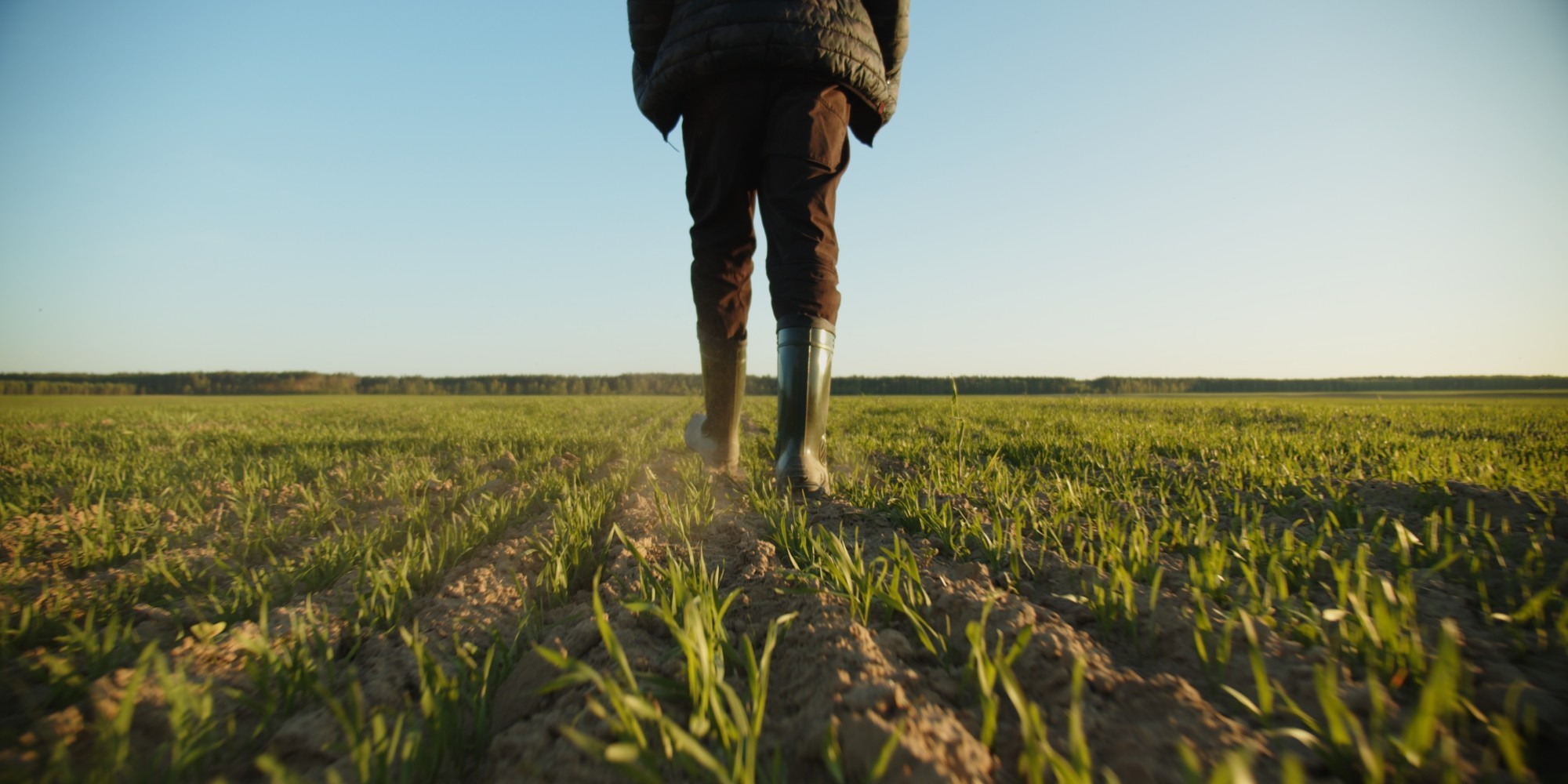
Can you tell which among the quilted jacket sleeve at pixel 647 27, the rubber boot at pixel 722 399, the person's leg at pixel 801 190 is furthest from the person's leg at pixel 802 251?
the quilted jacket sleeve at pixel 647 27

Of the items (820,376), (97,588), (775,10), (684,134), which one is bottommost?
(97,588)

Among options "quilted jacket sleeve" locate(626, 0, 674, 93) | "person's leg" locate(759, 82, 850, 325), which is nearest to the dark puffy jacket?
"quilted jacket sleeve" locate(626, 0, 674, 93)

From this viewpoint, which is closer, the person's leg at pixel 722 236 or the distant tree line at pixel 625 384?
the person's leg at pixel 722 236

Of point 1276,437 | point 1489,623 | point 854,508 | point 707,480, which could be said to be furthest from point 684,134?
point 1276,437

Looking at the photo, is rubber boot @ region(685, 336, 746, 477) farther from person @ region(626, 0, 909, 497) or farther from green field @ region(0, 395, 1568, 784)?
green field @ region(0, 395, 1568, 784)

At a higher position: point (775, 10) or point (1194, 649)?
point (775, 10)

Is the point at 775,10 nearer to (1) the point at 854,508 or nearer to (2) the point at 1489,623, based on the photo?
(1) the point at 854,508

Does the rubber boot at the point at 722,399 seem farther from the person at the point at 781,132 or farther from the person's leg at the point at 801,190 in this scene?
the person's leg at the point at 801,190

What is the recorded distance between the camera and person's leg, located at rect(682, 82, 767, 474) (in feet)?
7.75

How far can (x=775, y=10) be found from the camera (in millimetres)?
2150

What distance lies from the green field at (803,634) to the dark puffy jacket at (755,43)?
1513mm

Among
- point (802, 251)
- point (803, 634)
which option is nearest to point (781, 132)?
point (802, 251)

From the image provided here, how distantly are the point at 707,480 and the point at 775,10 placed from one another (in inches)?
66.9

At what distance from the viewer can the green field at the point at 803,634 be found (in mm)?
723
